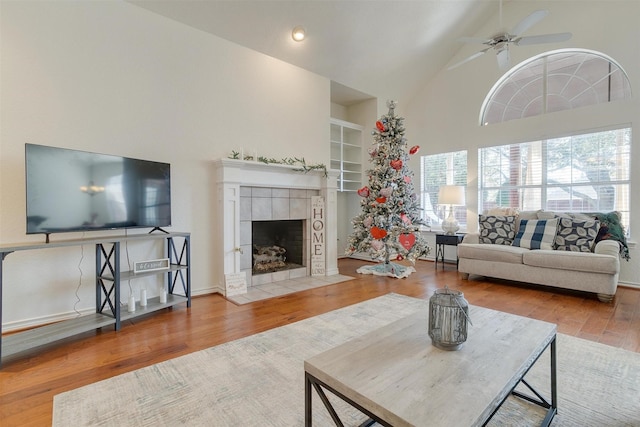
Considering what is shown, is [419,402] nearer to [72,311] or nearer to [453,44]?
[72,311]

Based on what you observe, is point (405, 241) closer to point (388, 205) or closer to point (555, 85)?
point (388, 205)

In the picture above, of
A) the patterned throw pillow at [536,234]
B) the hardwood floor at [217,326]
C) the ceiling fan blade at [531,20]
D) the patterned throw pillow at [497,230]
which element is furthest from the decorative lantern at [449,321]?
the patterned throw pillow at [497,230]

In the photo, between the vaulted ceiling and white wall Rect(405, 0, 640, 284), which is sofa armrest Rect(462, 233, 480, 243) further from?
the vaulted ceiling

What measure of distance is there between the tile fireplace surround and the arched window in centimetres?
328

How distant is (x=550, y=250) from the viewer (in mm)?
3965

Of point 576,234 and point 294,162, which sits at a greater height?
point 294,162

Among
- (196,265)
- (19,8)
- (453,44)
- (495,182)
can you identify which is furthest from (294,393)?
(453,44)

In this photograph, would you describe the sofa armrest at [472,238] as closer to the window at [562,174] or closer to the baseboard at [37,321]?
the window at [562,174]

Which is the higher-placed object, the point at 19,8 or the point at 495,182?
the point at 19,8

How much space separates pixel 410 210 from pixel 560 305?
2.27 meters

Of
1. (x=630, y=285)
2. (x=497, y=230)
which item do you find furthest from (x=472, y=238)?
(x=630, y=285)

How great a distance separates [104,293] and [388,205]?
379 centimetres

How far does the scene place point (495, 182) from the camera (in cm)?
541

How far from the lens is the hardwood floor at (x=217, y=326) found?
1.88 meters
